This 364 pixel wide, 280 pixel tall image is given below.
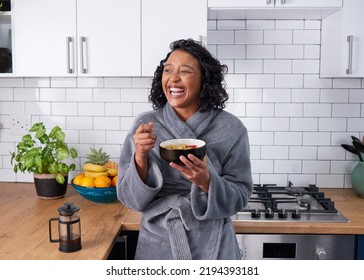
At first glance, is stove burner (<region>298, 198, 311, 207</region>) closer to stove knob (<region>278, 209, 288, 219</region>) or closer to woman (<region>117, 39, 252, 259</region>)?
stove knob (<region>278, 209, 288, 219</region>)

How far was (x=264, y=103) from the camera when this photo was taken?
2701 mm

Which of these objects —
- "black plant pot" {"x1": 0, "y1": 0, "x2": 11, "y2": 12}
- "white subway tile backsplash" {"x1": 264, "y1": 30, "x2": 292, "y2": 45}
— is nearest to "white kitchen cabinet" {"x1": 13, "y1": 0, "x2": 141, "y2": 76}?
"black plant pot" {"x1": 0, "y1": 0, "x2": 11, "y2": 12}

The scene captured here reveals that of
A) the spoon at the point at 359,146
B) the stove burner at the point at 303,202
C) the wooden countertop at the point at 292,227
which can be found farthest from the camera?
the spoon at the point at 359,146

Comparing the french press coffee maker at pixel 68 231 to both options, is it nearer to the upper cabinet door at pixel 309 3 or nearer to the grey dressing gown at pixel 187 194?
the grey dressing gown at pixel 187 194

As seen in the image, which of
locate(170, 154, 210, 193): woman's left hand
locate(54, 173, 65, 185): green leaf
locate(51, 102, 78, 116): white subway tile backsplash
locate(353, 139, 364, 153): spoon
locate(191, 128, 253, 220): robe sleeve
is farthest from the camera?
locate(51, 102, 78, 116): white subway tile backsplash

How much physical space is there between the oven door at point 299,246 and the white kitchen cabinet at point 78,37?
1.02 meters

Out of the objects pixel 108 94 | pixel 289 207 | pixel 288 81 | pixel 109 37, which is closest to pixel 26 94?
pixel 108 94

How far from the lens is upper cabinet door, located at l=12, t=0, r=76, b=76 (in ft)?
7.63

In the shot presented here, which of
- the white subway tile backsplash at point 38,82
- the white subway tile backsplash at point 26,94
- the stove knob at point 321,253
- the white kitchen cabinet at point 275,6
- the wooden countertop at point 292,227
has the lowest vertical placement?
the stove knob at point 321,253

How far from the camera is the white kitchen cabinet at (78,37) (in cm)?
231

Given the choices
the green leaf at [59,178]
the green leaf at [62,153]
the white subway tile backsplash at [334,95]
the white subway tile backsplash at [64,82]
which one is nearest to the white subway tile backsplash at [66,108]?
the white subway tile backsplash at [64,82]

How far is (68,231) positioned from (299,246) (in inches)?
40.8

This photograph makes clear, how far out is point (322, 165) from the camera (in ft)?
8.98
